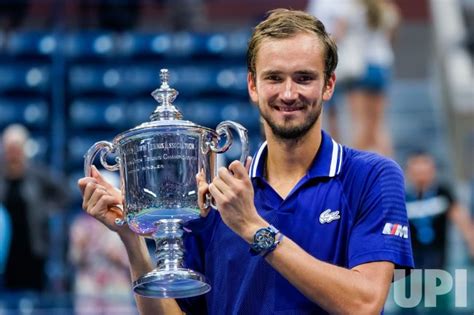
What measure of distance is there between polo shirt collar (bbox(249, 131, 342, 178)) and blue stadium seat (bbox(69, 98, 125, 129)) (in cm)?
665

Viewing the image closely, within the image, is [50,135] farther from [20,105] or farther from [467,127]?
[467,127]

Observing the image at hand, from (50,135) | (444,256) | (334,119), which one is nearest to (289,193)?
(444,256)

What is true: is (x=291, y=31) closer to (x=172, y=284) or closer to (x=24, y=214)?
(x=172, y=284)

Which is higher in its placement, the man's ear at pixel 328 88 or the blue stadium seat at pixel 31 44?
the blue stadium seat at pixel 31 44

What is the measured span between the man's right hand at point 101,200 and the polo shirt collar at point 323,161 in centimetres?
34

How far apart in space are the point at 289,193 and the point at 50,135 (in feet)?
21.0

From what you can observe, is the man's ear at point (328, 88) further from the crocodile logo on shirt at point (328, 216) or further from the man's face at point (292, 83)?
the crocodile logo on shirt at point (328, 216)

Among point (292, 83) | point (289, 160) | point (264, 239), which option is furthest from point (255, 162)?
point (264, 239)

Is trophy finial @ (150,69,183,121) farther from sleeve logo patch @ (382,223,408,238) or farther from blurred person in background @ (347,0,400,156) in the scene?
blurred person in background @ (347,0,400,156)

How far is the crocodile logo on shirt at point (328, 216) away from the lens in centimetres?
290

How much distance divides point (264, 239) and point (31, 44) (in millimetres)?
7593

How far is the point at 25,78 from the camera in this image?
994 centimetres

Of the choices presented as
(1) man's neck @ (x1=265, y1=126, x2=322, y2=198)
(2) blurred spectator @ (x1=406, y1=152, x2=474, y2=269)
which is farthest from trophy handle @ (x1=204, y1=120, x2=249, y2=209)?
(2) blurred spectator @ (x1=406, y1=152, x2=474, y2=269)

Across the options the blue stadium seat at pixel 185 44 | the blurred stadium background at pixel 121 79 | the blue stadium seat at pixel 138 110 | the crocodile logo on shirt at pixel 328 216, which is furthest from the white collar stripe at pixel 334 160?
the blue stadium seat at pixel 185 44
